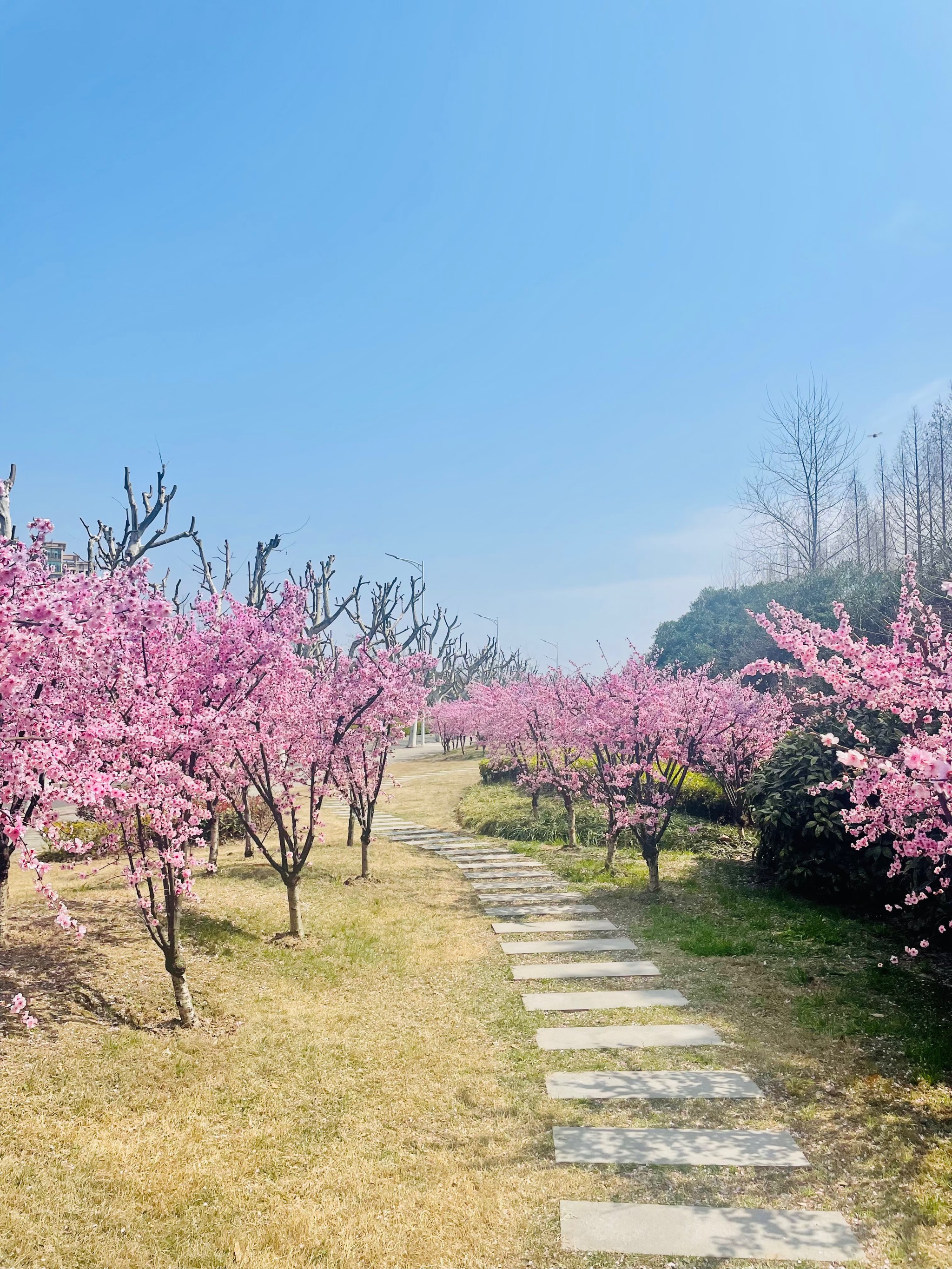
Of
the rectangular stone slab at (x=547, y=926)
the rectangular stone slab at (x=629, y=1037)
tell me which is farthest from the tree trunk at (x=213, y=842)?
the rectangular stone slab at (x=629, y=1037)

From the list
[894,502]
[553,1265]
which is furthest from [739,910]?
[894,502]

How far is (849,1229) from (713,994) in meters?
3.19

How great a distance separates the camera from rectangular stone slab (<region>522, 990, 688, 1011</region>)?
6.82 m

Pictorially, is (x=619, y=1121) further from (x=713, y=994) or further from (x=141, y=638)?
(x=141, y=638)

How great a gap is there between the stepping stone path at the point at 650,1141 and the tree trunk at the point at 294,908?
236 cm

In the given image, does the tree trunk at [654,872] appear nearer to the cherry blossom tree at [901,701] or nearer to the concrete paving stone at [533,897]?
the concrete paving stone at [533,897]

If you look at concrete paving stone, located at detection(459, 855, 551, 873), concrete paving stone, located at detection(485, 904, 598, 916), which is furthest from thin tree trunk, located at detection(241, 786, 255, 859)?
concrete paving stone, located at detection(485, 904, 598, 916)

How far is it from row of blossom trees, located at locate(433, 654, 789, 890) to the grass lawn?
223 centimetres

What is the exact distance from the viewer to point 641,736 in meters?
10.8

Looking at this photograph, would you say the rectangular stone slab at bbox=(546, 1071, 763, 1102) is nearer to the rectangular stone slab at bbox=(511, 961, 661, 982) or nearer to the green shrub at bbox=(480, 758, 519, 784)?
the rectangular stone slab at bbox=(511, 961, 661, 982)

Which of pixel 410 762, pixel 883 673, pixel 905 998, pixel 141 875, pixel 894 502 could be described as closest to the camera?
pixel 883 673

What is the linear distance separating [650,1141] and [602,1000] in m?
2.29

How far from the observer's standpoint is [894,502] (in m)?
28.5

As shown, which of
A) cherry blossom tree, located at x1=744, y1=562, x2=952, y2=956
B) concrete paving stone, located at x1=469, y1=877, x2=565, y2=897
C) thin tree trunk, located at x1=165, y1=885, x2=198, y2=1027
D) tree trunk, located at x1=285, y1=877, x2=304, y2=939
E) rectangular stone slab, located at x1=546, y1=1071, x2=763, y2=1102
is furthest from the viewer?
concrete paving stone, located at x1=469, y1=877, x2=565, y2=897
